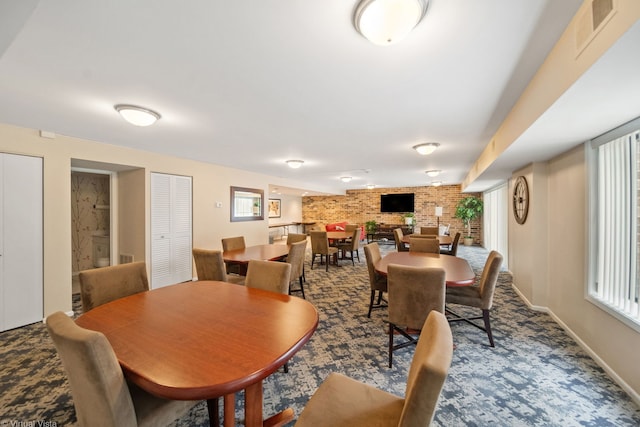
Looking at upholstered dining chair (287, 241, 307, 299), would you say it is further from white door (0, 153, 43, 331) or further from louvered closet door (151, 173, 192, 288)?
white door (0, 153, 43, 331)

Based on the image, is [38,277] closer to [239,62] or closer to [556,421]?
[239,62]

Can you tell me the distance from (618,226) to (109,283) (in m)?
4.32

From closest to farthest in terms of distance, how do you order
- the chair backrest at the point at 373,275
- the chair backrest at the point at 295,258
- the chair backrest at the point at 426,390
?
the chair backrest at the point at 426,390
the chair backrest at the point at 373,275
the chair backrest at the point at 295,258

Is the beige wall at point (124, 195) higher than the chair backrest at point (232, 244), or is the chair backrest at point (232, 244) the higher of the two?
the beige wall at point (124, 195)

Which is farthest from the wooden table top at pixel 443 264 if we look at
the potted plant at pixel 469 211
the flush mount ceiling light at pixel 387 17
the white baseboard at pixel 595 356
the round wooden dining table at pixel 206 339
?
the potted plant at pixel 469 211

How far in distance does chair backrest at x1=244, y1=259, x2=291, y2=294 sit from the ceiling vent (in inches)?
86.8

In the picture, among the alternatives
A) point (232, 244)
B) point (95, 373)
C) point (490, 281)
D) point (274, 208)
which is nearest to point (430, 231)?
point (490, 281)

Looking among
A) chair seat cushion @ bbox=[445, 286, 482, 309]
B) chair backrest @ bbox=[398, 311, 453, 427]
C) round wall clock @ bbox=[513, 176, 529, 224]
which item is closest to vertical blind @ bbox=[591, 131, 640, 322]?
chair seat cushion @ bbox=[445, 286, 482, 309]

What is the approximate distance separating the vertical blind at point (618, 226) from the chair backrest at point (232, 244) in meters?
A: 4.50

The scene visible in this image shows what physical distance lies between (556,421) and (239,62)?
3121mm

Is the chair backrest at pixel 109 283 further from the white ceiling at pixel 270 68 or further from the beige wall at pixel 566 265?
the beige wall at pixel 566 265

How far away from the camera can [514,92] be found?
2.09 metres

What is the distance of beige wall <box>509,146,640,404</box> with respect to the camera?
1.97m

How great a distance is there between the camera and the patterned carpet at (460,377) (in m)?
1.63
